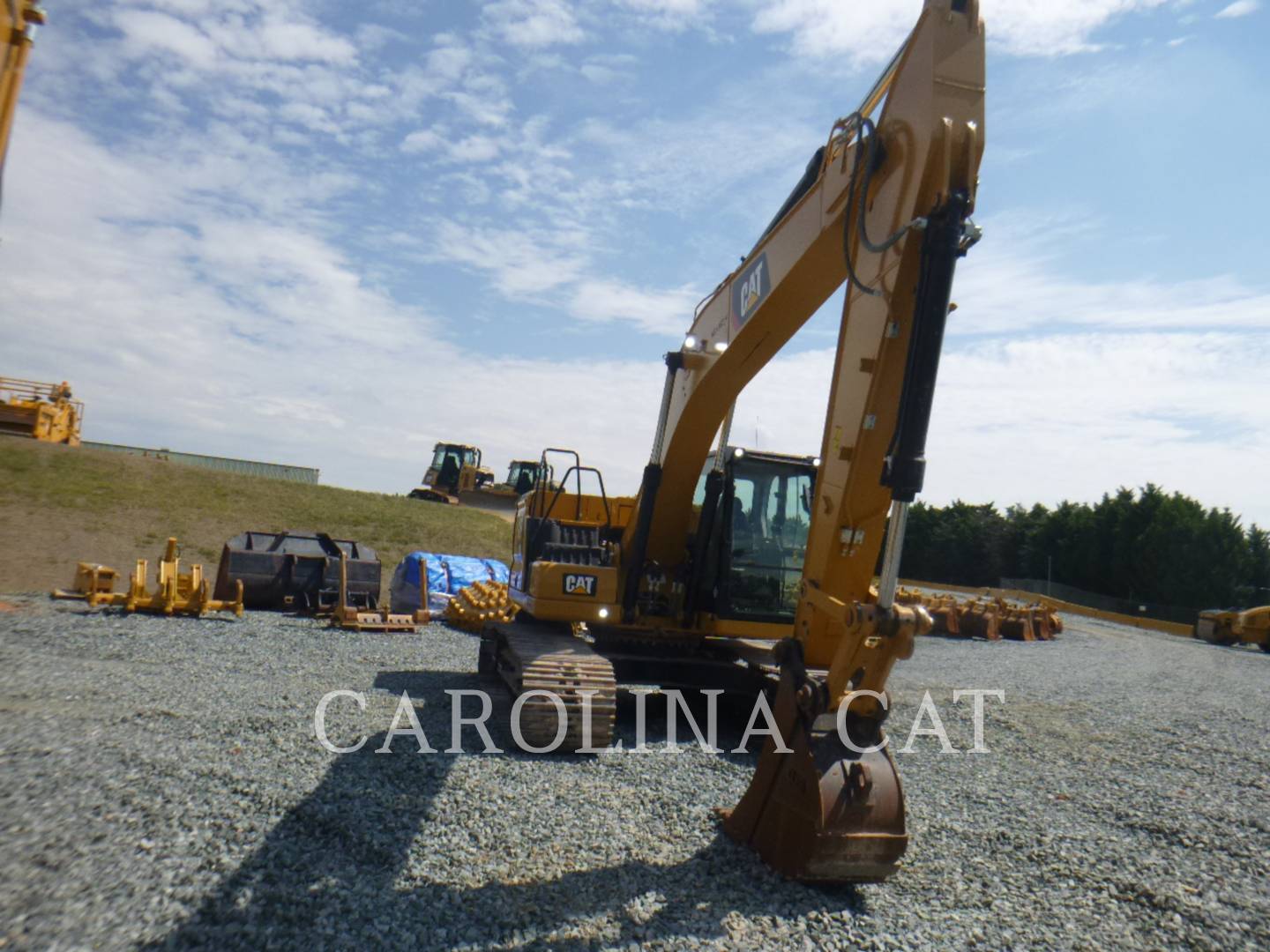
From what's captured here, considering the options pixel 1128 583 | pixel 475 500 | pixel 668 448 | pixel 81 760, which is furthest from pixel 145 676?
pixel 1128 583

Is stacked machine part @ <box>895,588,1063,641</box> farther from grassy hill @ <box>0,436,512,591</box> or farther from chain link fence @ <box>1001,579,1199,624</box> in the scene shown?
chain link fence @ <box>1001,579,1199,624</box>

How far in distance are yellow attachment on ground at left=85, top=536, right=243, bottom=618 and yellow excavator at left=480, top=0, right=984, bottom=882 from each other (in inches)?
270

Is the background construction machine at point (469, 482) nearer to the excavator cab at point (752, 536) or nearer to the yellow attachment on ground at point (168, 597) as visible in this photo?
the yellow attachment on ground at point (168, 597)

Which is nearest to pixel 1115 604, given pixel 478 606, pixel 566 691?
pixel 478 606

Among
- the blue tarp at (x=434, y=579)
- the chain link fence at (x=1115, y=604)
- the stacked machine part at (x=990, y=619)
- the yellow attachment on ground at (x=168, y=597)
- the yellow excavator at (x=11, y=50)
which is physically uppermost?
the yellow excavator at (x=11, y=50)

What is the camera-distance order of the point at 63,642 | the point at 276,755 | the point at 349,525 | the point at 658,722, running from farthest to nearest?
the point at 349,525
the point at 63,642
the point at 658,722
the point at 276,755

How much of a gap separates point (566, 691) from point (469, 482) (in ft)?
94.4

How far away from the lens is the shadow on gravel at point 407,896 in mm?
3617

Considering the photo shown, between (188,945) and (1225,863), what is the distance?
222 inches

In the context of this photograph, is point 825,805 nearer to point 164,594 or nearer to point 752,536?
point 752,536

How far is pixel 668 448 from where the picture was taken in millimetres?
7625

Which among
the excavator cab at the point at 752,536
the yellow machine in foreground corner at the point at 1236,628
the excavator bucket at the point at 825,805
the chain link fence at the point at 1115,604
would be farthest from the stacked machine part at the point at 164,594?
the chain link fence at the point at 1115,604

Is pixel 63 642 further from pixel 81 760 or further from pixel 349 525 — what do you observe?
pixel 349 525

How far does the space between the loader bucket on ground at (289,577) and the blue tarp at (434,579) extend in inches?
42.6
